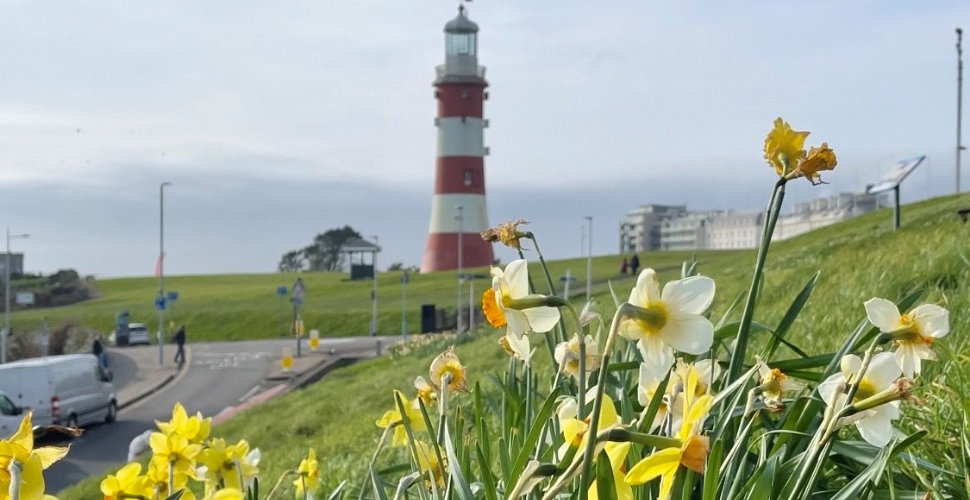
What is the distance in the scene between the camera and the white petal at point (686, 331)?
3.88ft

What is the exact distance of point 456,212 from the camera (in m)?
48.4

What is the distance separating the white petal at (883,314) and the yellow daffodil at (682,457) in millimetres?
465

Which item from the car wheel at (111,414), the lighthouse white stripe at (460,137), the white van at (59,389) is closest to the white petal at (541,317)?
the white van at (59,389)

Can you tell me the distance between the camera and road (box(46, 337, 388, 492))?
16422 millimetres

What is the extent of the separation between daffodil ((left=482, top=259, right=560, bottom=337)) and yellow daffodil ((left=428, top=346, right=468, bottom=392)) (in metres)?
0.44

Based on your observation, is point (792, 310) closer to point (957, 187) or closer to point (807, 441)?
point (807, 441)

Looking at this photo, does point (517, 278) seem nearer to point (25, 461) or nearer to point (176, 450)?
point (25, 461)

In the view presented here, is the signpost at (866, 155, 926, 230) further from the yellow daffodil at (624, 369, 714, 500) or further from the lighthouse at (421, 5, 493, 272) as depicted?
the lighthouse at (421, 5, 493, 272)

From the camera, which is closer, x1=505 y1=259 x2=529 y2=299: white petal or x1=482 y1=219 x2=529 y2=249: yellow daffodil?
x1=505 y1=259 x2=529 y2=299: white petal

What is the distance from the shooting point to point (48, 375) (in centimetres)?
1847

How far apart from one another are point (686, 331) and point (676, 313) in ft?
0.09

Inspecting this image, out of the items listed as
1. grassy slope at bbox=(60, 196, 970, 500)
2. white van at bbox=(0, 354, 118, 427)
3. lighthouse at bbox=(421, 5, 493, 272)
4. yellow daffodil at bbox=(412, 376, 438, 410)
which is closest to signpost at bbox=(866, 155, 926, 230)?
grassy slope at bbox=(60, 196, 970, 500)

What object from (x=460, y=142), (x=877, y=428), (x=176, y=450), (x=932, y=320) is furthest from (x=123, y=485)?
(x=460, y=142)

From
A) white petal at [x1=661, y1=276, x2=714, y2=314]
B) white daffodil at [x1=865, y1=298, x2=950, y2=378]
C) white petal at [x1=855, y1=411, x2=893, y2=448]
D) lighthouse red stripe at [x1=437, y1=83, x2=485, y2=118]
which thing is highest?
lighthouse red stripe at [x1=437, y1=83, x2=485, y2=118]
